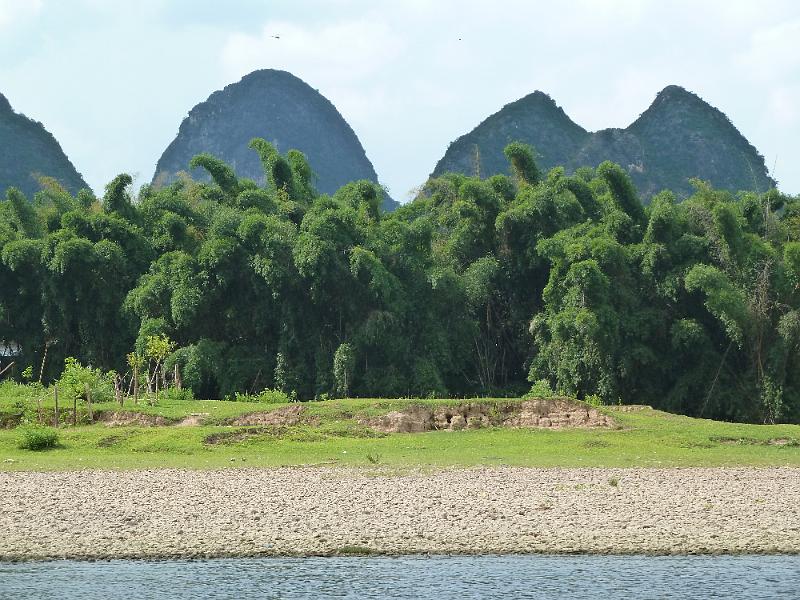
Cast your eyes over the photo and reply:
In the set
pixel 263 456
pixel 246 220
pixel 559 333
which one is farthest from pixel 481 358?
pixel 263 456

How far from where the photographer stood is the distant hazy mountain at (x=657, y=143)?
8175 cm

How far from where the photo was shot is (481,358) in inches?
1645

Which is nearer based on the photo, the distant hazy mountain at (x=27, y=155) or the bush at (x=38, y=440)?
the bush at (x=38, y=440)

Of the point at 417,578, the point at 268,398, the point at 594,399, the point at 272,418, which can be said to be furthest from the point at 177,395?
the point at 417,578

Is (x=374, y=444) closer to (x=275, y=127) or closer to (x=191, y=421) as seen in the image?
(x=191, y=421)

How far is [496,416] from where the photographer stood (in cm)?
3006

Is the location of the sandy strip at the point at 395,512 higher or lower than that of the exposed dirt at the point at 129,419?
lower

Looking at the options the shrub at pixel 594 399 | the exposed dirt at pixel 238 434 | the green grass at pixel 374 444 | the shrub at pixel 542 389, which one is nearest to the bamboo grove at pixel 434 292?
the shrub at pixel 594 399

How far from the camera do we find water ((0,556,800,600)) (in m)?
14.0

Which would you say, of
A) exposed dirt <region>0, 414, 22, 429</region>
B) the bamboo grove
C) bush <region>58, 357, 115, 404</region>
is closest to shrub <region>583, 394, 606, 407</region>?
the bamboo grove

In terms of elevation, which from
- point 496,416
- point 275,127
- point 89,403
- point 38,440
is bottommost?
point 38,440

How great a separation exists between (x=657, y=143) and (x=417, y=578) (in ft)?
237

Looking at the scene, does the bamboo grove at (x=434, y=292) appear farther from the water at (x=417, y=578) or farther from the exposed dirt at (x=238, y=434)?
the water at (x=417, y=578)

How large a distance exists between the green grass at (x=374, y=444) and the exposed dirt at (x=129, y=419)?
212 mm
